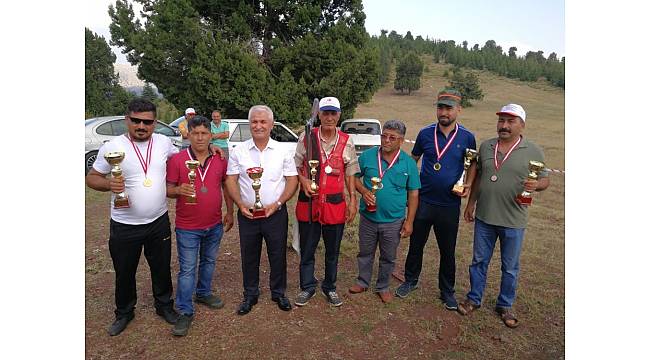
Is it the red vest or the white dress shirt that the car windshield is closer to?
the red vest

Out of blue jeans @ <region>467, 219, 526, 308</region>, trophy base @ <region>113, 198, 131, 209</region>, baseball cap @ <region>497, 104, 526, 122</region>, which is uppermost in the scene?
baseball cap @ <region>497, 104, 526, 122</region>

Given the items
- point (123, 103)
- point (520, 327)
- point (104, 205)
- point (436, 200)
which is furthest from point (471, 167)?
point (123, 103)

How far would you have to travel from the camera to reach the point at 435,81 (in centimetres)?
5853

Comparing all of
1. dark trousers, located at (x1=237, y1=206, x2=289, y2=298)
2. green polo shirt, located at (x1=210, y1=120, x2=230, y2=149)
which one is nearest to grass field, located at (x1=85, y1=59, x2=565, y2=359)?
dark trousers, located at (x1=237, y1=206, x2=289, y2=298)

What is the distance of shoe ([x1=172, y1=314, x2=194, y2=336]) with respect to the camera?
11.1 feet

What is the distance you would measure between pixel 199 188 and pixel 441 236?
2370 mm

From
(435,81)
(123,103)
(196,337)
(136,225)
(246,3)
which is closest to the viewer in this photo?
(136,225)

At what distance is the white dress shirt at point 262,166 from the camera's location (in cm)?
335

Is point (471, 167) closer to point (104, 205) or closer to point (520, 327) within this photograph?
point (520, 327)

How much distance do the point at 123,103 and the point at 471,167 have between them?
68.0 ft

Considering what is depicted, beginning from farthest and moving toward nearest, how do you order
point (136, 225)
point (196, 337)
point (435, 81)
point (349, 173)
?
1. point (435, 81)
2. point (349, 173)
3. point (196, 337)
4. point (136, 225)

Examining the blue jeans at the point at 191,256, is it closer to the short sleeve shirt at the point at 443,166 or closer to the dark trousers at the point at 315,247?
the dark trousers at the point at 315,247

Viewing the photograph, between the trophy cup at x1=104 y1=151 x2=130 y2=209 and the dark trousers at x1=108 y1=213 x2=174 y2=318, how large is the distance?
0.24 meters

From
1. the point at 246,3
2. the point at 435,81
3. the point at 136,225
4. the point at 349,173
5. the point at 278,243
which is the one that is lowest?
the point at 278,243
